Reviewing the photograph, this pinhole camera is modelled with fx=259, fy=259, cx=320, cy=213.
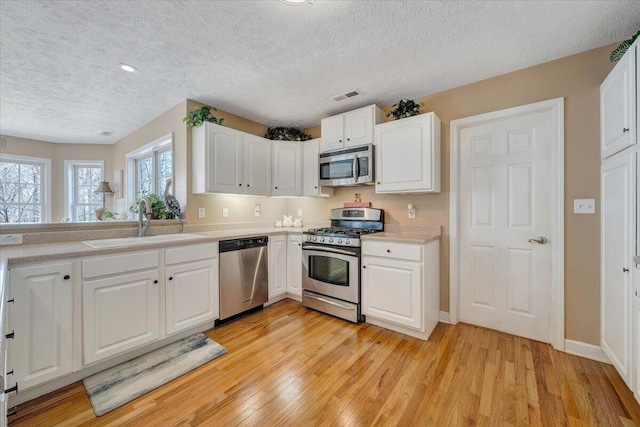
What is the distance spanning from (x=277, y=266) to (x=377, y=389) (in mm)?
1860

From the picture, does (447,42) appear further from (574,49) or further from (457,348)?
(457,348)

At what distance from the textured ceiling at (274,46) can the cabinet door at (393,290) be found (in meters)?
1.84

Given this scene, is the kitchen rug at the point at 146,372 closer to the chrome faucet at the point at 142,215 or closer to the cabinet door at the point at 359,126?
the chrome faucet at the point at 142,215

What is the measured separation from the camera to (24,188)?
4410 mm

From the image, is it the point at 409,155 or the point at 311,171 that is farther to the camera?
the point at 311,171

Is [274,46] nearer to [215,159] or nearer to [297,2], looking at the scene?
[297,2]

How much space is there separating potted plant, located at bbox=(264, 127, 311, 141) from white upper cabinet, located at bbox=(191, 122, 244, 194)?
0.71 metres

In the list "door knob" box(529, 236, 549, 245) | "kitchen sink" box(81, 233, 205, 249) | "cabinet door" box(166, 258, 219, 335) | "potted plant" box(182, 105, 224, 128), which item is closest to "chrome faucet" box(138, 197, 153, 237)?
"kitchen sink" box(81, 233, 205, 249)

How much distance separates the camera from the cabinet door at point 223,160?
2.88 m

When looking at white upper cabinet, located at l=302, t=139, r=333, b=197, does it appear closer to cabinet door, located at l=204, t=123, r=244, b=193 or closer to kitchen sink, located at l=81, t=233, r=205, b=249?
cabinet door, located at l=204, t=123, r=244, b=193

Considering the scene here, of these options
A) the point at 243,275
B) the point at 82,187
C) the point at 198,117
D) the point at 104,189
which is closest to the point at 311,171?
the point at 198,117

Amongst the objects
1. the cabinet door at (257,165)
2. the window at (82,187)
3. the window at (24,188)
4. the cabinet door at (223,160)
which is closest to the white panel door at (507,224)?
the cabinet door at (257,165)

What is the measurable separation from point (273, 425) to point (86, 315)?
4.95 feet

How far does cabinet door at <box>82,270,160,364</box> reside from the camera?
1.84 meters
